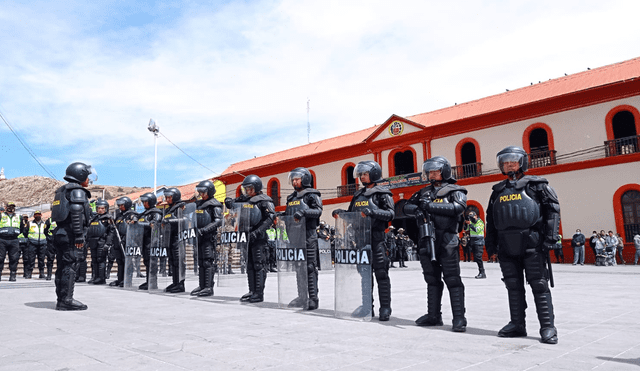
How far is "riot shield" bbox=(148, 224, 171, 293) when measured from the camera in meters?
9.52

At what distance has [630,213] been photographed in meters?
19.6

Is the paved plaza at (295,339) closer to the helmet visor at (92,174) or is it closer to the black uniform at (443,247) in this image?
the black uniform at (443,247)

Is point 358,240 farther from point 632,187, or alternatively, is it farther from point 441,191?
point 632,187

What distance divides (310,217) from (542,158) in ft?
61.2

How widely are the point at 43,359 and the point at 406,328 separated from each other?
3500mm

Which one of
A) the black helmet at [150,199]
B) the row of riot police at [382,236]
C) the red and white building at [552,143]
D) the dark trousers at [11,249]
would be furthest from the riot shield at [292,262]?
the red and white building at [552,143]

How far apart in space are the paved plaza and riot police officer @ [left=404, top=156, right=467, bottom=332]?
31 cm

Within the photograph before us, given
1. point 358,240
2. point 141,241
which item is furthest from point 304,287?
point 141,241

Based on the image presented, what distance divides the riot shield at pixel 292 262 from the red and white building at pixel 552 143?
17475 mm

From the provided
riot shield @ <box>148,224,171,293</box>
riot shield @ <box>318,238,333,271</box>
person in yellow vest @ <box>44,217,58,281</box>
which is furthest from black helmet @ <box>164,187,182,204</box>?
riot shield @ <box>318,238,333,271</box>

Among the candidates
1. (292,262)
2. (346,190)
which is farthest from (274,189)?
(292,262)

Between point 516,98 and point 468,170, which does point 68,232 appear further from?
point 516,98

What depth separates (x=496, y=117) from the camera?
77.9 ft

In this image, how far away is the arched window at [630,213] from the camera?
19375 mm
